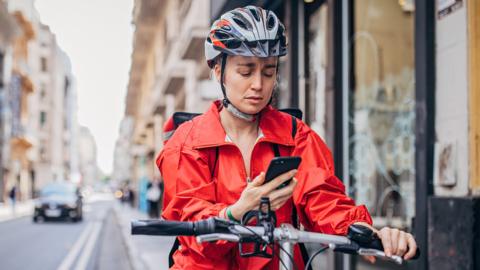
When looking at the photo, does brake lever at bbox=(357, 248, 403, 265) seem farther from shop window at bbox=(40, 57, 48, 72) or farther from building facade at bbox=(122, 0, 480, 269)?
shop window at bbox=(40, 57, 48, 72)

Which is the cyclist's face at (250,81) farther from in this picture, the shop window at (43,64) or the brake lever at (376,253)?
the shop window at (43,64)

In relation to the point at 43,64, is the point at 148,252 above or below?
below

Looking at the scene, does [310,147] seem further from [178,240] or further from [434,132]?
[434,132]

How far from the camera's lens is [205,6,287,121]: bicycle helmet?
2281 millimetres

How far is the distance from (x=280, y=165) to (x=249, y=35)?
0.53m

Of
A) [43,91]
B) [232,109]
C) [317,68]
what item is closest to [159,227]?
[232,109]

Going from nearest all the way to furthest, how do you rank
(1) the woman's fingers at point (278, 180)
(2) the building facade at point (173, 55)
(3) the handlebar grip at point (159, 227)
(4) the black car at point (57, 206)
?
(3) the handlebar grip at point (159, 227)
(1) the woman's fingers at point (278, 180)
(2) the building facade at point (173, 55)
(4) the black car at point (57, 206)

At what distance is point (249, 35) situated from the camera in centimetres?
228

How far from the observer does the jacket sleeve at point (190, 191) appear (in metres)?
2.24

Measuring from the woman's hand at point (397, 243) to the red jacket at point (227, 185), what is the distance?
17cm

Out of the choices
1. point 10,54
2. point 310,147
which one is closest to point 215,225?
point 310,147

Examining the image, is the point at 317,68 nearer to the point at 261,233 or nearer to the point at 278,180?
the point at 278,180

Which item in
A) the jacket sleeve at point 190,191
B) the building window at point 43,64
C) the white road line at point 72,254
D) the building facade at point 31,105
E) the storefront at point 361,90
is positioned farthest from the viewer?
the building window at point 43,64

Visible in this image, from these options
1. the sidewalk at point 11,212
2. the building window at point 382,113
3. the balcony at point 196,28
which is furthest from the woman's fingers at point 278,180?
the sidewalk at point 11,212
